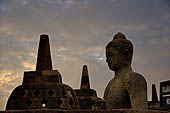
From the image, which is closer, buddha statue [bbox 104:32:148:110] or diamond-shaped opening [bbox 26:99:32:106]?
buddha statue [bbox 104:32:148:110]

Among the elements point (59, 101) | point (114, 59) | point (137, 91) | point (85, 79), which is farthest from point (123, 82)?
point (85, 79)

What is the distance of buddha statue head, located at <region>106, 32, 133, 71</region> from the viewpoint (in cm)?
565

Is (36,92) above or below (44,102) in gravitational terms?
above

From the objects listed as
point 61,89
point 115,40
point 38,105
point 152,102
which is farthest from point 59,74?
point 152,102

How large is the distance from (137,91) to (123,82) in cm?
30

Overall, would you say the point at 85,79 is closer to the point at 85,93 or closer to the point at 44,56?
the point at 85,93

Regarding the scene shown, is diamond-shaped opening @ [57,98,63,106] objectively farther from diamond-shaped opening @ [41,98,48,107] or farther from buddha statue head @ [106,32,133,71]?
buddha statue head @ [106,32,133,71]

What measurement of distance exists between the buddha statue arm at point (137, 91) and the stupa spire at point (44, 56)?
11.5 metres

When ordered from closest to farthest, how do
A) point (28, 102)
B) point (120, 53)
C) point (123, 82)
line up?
point (123, 82), point (120, 53), point (28, 102)

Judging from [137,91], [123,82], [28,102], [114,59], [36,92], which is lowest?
[137,91]

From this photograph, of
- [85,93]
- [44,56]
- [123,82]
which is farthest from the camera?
[85,93]

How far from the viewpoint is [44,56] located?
54.5 ft

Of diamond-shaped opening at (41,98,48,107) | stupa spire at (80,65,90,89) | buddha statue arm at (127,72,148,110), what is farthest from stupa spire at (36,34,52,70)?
buddha statue arm at (127,72,148,110)

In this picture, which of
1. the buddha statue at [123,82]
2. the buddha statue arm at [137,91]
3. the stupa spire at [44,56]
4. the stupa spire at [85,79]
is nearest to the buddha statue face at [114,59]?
the buddha statue at [123,82]
